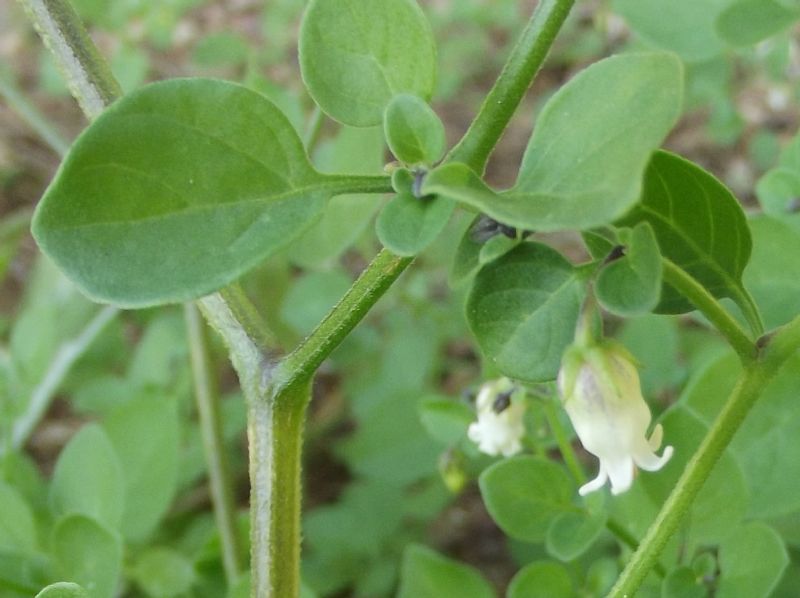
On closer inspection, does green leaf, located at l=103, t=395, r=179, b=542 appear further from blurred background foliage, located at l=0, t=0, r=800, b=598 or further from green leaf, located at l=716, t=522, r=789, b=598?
green leaf, located at l=716, t=522, r=789, b=598

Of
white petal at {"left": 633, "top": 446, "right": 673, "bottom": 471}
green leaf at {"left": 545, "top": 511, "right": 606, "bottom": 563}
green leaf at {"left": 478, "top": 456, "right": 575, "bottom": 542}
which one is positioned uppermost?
white petal at {"left": 633, "top": 446, "right": 673, "bottom": 471}

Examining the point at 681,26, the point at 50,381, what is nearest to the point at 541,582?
the point at 681,26

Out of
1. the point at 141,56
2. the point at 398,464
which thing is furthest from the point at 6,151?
the point at 398,464

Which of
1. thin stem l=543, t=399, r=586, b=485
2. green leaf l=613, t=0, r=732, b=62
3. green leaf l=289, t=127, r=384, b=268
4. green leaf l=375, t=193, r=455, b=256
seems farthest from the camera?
green leaf l=613, t=0, r=732, b=62

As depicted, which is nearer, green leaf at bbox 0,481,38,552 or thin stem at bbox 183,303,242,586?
green leaf at bbox 0,481,38,552

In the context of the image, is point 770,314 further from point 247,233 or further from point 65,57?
point 65,57

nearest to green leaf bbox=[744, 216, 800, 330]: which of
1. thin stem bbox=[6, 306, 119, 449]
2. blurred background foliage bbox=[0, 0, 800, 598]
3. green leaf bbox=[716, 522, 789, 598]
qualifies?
blurred background foliage bbox=[0, 0, 800, 598]

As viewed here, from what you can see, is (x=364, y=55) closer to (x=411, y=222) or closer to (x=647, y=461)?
(x=411, y=222)

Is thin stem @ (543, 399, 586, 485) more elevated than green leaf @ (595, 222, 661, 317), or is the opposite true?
green leaf @ (595, 222, 661, 317)
